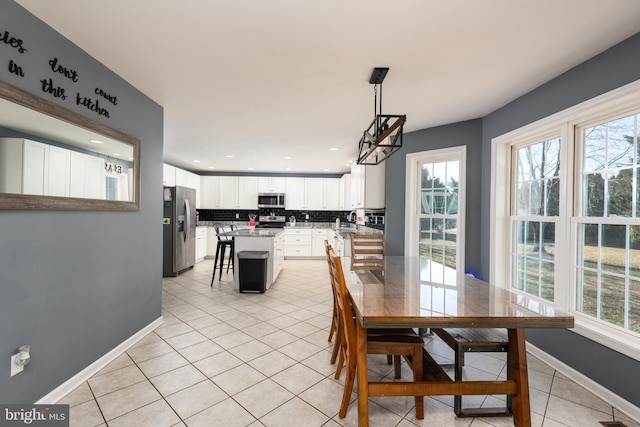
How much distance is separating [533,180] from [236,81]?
298cm

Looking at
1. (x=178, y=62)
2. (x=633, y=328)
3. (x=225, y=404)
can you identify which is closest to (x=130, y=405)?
(x=225, y=404)

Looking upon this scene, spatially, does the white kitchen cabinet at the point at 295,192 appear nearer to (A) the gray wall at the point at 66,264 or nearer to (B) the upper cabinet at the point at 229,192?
(B) the upper cabinet at the point at 229,192

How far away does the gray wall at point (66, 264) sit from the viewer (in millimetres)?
1608

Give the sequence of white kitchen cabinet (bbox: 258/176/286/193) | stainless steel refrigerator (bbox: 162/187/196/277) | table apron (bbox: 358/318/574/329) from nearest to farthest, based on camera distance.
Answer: table apron (bbox: 358/318/574/329) < stainless steel refrigerator (bbox: 162/187/196/277) < white kitchen cabinet (bbox: 258/176/286/193)

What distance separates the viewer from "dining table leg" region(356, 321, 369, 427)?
1.55m

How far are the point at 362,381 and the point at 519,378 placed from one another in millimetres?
879

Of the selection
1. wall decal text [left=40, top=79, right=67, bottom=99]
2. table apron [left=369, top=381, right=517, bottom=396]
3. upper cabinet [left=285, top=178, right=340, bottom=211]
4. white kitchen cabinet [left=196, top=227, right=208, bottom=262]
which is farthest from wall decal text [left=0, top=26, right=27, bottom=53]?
upper cabinet [left=285, top=178, right=340, bottom=211]

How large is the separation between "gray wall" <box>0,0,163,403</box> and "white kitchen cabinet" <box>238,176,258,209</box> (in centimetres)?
492

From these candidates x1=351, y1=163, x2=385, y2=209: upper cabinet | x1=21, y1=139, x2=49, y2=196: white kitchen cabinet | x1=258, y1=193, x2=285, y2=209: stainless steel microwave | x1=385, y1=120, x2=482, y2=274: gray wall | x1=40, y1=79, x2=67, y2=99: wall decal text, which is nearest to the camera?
x1=21, y1=139, x2=49, y2=196: white kitchen cabinet

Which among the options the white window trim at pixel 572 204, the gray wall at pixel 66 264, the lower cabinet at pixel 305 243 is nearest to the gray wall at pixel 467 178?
the white window trim at pixel 572 204

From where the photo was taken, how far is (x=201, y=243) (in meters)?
7.18

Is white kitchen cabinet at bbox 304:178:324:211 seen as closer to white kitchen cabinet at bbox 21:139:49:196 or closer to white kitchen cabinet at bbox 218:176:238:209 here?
white kitchen cabinet at bbox 218:176:238:209

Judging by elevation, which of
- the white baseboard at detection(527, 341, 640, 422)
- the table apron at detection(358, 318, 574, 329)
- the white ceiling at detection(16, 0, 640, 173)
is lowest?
the white baseboard at detection(527, 341, 640, 422)

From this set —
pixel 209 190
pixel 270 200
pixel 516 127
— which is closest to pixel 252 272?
pixel 270 200
